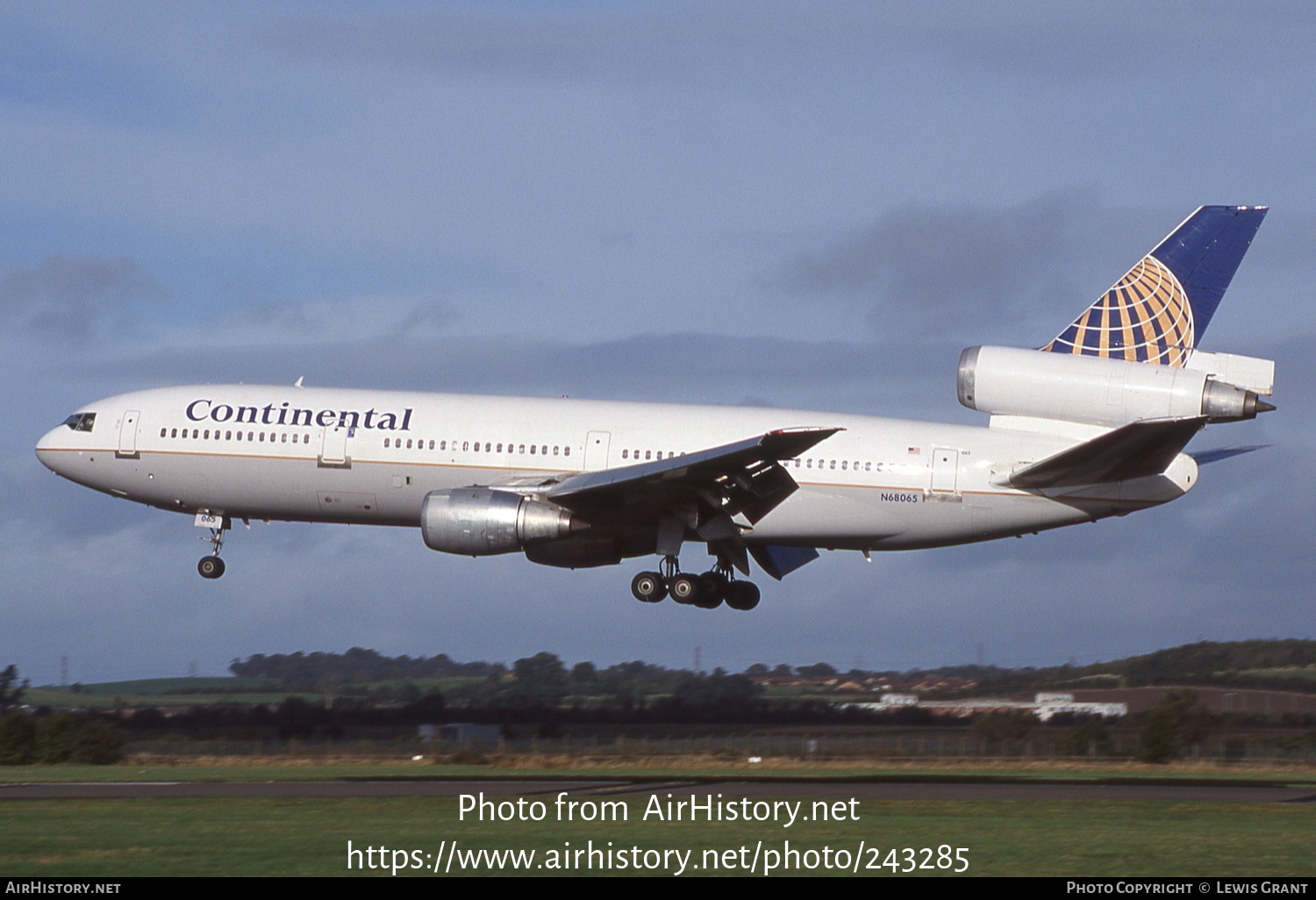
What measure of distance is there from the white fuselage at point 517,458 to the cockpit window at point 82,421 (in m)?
0.35

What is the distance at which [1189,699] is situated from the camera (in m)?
42.5

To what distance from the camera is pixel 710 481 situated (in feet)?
110

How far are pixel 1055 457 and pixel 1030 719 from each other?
13.0 m

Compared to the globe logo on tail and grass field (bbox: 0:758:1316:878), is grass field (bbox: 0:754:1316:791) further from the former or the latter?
the globe logo on tail

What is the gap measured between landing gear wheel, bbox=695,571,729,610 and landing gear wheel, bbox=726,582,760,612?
0.18m

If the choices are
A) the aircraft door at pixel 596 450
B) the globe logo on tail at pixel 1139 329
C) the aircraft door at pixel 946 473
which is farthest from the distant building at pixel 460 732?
the globe logo on tail at pixel 1139 329

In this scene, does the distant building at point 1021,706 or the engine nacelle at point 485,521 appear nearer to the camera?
the engine nacelle at point 485,521

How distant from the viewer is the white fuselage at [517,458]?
34.3 meters

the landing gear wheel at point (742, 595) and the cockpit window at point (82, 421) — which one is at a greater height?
the cockpit window at point (82, 421)

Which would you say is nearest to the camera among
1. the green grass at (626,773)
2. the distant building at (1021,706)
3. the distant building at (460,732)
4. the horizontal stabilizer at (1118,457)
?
the horizontal stabilizer at (1118,457)

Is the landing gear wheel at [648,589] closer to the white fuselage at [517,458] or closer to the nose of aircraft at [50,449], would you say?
the white fuselage at [517,458]

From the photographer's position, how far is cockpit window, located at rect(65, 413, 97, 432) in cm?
3841
